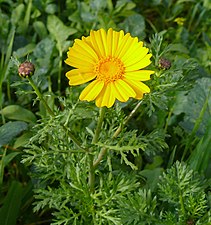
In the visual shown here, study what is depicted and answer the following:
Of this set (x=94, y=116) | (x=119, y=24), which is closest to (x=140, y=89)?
(x=94, y=116)

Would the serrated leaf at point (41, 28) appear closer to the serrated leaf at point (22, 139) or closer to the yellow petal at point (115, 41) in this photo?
the serrated leaf at point (22, 139)

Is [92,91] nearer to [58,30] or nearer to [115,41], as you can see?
[115,41]

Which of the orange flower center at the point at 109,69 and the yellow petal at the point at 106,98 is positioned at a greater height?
the orange flower center at the point at 109,69

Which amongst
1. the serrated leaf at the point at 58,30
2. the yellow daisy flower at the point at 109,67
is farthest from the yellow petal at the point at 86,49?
the serrated leaf at the point at 58,30

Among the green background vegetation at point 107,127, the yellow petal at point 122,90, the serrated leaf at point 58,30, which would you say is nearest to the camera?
the yellow petal at point 122,90

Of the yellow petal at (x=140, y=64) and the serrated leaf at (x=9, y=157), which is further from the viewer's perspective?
the serrated leaf at (x=9, y=157)

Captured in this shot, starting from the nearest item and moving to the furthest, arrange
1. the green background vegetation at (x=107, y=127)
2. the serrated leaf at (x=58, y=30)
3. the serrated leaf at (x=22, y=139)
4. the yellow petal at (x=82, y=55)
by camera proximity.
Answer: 1. the yellow petal at (x=82, y=55)
2. the green background vegetation at (x=107, y=127)
3. the serrated leaf at (x=22, y=139)
4. the serrated leaf at (x=58, y=30)

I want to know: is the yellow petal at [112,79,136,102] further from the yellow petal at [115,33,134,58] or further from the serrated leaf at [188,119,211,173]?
the serrated leaf at [188,119,211,173]

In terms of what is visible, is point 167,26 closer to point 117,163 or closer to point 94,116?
point 117,163
